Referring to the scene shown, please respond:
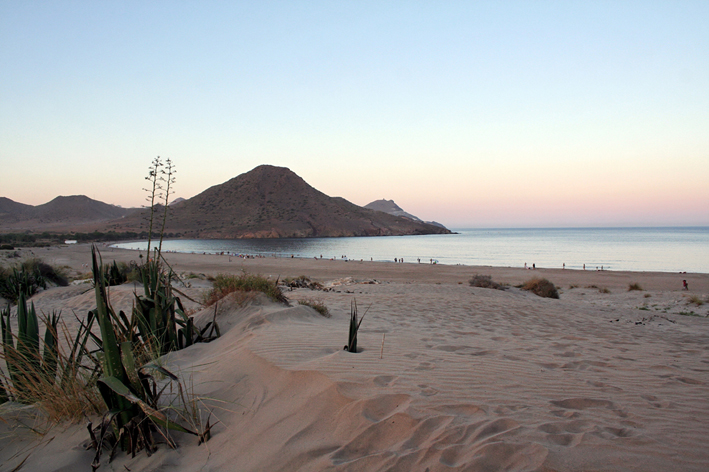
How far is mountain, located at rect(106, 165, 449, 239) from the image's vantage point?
312ft

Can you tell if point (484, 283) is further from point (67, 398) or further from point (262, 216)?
point (262, 216)

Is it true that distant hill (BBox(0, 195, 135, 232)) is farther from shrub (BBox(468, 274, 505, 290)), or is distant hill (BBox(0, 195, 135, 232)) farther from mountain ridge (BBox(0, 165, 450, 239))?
shrub (BBox(468, 274, 505, 290))

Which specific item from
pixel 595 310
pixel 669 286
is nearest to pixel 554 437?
pixel 595 310

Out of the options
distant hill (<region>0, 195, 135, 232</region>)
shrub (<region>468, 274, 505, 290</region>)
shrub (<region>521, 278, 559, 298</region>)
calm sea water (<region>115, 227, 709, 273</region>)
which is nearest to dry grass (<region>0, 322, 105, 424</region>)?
shrub (<region>468, 274, 505, 290</region>)

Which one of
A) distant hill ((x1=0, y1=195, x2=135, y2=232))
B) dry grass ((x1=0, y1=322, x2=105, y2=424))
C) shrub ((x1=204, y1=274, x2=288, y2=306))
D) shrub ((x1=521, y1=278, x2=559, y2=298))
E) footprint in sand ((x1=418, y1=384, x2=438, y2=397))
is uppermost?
distant hill ((x1=0, y1=195, x2=135, y2=232))

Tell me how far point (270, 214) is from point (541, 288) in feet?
311

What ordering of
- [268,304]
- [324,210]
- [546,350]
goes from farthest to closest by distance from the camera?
[324,210] → [268,304] → [546,350]

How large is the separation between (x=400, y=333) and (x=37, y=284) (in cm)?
1151

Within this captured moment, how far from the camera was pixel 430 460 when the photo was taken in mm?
1944

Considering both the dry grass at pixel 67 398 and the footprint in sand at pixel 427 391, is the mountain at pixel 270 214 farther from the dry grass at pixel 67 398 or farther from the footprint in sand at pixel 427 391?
the footprint in sand at pixel 427 391

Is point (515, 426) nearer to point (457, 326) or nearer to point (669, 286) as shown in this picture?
point (457, 326)

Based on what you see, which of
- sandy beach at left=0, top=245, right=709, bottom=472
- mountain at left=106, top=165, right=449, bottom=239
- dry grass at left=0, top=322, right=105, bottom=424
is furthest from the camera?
mountain at left=106, top=165, right=449, bottom=239

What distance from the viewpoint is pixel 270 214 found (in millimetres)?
104500

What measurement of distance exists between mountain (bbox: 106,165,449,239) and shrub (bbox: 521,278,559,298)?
81710mm
